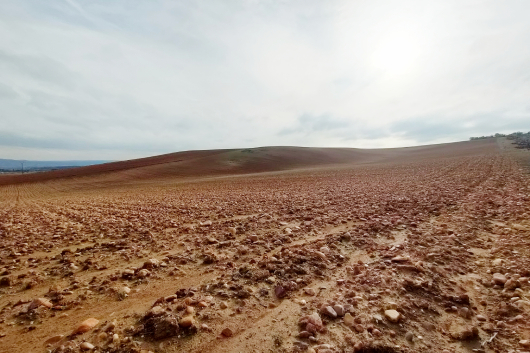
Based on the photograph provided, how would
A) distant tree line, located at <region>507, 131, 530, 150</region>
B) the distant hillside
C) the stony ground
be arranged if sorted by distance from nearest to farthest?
the stony ground, the distant hillside, distant tree line, located at <region>507, 131, 530, 150</region>

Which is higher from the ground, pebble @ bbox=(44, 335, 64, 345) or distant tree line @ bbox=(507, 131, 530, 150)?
distant tree line @ bbox=(507, 131, 530, 150)

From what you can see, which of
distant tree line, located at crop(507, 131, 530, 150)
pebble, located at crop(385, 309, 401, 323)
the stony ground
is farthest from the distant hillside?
pebble, located at crop(385, 309, 401, 323)

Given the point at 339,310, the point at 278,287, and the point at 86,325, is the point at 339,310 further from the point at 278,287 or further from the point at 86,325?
the point at 86,325

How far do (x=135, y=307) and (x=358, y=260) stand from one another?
138 inches

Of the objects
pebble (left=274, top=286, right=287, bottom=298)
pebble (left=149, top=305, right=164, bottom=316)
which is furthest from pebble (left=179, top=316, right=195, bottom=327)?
pebble (left=274, top=286, right=287, bottom=298)

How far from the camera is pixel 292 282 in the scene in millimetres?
4074

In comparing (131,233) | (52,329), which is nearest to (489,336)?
(52,329)

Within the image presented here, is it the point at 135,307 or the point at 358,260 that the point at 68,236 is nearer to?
the point at 135,307

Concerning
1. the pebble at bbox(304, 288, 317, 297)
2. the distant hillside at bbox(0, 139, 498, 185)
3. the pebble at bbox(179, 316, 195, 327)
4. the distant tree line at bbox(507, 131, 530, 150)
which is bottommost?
the pebble at bbox(304, 288, 317, 297)

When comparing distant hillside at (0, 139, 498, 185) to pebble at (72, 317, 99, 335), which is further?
distant hillside at (0, 139, 498, 185)

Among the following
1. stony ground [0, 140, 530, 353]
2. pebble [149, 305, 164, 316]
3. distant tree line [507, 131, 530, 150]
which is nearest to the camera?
stony ground [0, 140, 530, 353]

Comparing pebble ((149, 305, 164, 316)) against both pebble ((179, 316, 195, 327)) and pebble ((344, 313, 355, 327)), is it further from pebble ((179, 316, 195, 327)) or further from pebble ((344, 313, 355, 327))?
pebble ((344, 313, 355, 327))

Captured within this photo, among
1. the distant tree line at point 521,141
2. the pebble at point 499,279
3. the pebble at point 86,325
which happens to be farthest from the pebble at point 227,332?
the distant tree line at point 521,141

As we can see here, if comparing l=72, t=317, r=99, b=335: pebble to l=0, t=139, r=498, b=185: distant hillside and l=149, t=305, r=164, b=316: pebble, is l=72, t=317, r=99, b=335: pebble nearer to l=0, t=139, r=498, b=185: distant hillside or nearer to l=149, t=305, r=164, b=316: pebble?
l=149, t=305, r=164, b=316: pebble
